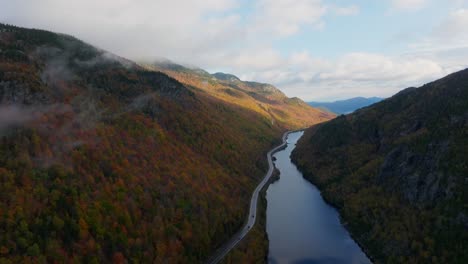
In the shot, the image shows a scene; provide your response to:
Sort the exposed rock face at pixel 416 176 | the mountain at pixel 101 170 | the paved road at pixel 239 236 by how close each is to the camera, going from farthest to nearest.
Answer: the exposed rock face at pixel 416 176 < the paved road at pixel 239 236 < the mountain at pixel 101 170

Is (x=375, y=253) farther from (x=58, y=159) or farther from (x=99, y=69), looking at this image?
(x=99, y=69)

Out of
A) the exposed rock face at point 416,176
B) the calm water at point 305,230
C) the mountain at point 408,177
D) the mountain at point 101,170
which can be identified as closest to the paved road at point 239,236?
the mountain at point 101,170

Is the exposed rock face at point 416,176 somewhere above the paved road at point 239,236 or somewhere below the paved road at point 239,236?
above

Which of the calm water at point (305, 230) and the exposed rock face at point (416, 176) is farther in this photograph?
the exposed rock face at point (416, 176)

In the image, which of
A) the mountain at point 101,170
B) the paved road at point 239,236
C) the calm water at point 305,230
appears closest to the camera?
the mountain at point 101,170

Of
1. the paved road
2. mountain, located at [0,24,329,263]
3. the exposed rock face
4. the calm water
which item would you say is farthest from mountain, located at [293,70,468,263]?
mountain, located at [0,24,329,263]

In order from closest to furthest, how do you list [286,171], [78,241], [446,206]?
[78,241] → [446,206] → [286,171]

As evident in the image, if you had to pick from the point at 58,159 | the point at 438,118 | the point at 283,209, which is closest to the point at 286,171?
the point at 283,209

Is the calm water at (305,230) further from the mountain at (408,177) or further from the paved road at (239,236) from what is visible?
the paved road at (239,236)
